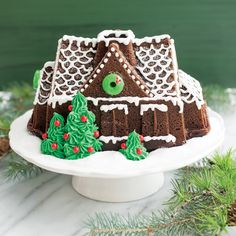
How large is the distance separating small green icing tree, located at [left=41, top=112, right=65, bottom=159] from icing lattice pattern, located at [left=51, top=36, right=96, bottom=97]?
9 cm

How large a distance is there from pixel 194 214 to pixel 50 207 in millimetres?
401

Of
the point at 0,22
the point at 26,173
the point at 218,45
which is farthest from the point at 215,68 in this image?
the point at 26,173

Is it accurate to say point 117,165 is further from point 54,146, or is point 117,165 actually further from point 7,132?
point 7,132

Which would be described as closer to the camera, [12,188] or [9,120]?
[12,188]

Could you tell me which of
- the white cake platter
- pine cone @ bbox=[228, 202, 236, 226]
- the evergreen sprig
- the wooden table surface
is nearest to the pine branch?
the evergreen sprig

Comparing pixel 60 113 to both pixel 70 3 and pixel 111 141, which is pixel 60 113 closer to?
pixel 111 141

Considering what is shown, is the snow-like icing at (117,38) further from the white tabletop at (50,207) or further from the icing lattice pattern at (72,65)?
the white tabletop at (50,207)

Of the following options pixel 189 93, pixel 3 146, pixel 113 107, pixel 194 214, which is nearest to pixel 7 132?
pixel 3 146

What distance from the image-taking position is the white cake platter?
1344mm

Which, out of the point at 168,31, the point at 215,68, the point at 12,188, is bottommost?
the point at 12,188

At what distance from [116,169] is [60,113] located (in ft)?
0.79

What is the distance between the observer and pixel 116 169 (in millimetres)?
1340

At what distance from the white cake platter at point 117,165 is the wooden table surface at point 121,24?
865mm

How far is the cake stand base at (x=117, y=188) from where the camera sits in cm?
150
